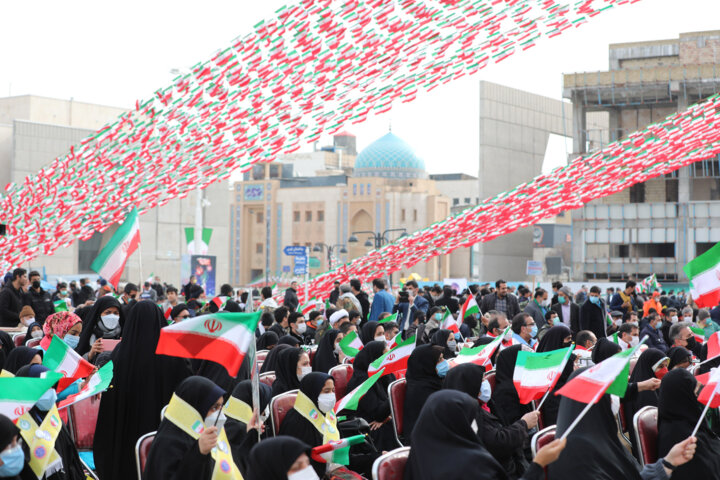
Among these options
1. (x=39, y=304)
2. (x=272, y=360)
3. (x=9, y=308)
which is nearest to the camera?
(x=272, y=360)

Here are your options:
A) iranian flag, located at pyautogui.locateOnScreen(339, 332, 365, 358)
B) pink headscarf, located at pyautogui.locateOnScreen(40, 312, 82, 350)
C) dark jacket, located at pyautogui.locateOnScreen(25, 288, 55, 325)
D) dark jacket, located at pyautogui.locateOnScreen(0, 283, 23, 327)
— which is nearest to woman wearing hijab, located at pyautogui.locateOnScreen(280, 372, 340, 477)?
pink headscarf, located at pyautogui.locateOnScreen(40, 312, 82, 350)

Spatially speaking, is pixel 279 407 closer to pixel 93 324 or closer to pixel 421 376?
pixel 421 376

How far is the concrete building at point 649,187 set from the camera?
41.4 metres

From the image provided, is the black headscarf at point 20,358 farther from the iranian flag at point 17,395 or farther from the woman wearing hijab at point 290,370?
the woman wearing hijab at point 290,370

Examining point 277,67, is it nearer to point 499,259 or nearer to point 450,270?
point 499,259

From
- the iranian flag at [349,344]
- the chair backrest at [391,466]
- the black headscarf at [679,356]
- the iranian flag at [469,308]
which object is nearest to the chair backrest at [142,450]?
the chair backrest at [391,466]

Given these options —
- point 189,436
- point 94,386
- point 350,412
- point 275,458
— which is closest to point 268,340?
point 350,412

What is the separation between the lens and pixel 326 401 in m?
6.10

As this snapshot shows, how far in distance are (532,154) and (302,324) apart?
4700 cm

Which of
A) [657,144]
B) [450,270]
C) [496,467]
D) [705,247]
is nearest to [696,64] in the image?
[705,247]

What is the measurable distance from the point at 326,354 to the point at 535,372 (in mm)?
2923

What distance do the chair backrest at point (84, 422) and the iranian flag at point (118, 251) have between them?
6.80 meters

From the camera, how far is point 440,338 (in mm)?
8234

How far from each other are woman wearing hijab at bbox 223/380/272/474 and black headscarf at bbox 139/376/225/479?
88 cm
